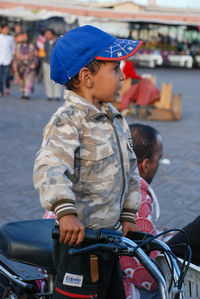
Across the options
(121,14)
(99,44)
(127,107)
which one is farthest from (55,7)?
(99,44)

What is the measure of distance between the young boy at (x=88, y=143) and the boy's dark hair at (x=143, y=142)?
3.17 feet

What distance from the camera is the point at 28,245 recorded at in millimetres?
1922

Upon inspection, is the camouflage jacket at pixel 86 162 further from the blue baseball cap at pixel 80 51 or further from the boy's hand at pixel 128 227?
the blue baseball cap at pixel 80 51

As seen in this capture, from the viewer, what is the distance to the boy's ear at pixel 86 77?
6.41 feet

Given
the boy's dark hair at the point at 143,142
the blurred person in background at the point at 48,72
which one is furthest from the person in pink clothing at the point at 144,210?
the blurred person in background at the point at 48,72

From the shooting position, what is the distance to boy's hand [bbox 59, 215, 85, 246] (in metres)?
1.61

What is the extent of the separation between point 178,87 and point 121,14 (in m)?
16.8

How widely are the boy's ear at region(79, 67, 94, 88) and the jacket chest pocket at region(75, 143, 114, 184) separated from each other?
283 mm

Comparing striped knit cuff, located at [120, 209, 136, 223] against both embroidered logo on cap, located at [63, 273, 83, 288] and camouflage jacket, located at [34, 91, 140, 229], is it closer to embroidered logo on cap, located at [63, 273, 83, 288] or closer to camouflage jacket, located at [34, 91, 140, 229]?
camouflage jacket, located at [34, 91, 140, 229]

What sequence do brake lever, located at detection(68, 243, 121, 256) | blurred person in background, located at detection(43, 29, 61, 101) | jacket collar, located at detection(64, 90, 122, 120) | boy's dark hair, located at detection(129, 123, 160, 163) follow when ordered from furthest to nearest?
blurred person in background, located at detection(43, 29, 61, 101), boy's dark hair, located at detection(129, 123, 160, 163), jacket collar, located at detection(64, 90, 122, 120), brake lever, located at detection(68, 243, 121, 256)

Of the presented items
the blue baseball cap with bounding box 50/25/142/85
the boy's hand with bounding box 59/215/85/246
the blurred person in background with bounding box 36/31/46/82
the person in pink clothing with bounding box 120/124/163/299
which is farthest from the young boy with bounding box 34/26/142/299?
the blurred person in background with bounding box 36/31/46/82

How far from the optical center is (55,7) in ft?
112

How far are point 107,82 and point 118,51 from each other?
143 mm

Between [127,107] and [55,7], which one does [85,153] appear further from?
Result: [55,7]
